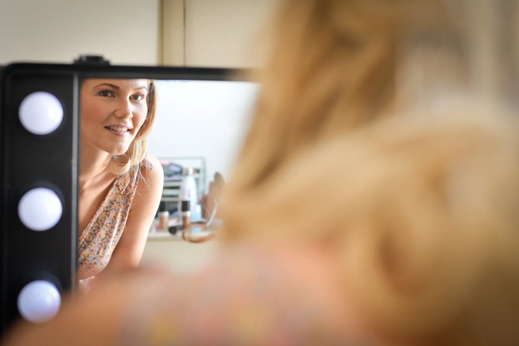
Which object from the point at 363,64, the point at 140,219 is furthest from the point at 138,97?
the point at 363,64

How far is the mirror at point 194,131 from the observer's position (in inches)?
15.9

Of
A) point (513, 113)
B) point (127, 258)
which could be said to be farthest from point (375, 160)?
point (127, 258)

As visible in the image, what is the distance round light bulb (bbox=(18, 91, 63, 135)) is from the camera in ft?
1.25

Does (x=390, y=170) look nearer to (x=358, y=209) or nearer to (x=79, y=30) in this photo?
(x=358, y=209)

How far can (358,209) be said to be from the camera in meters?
0.41

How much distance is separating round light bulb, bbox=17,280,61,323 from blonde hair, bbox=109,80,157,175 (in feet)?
0.41

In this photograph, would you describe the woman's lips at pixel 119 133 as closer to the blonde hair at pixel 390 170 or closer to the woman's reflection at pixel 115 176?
the woman's reflection at pixel 115 176

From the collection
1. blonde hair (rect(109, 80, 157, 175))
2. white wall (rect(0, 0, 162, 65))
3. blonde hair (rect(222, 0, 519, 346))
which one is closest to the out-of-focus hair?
blonde hair (rect(222, 0, 519, 346))

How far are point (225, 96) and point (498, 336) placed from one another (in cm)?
37

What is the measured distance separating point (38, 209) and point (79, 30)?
21cm

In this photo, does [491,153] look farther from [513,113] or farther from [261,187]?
[261,187]

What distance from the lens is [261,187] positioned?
0.39 metres

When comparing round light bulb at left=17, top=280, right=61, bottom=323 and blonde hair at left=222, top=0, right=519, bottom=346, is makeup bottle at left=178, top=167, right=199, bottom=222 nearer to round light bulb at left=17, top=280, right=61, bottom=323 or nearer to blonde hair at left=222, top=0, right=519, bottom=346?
blonde hair at left=222, top=0, right=519, bottom=346

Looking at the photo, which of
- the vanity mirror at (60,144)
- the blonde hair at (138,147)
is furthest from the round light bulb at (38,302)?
the blonde hair at (138,147)
